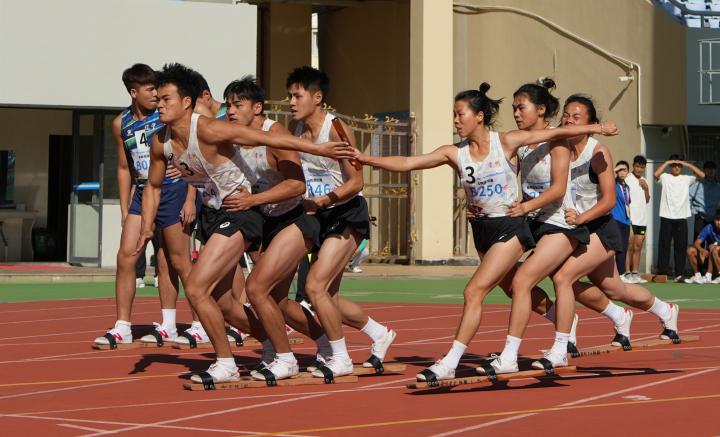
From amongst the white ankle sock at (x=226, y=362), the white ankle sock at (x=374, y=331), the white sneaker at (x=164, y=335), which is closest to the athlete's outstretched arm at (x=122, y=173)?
the white sneaker at (x=164, y=335)

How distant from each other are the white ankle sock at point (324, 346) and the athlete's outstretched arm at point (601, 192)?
201cm

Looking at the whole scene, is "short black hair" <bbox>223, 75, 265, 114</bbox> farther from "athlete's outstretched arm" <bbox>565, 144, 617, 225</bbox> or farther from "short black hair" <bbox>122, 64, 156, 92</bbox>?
"athlete's outstretched arm" <bbox>565, 144, 617, 225</bbox>

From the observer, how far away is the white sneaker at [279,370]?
9.95 meters

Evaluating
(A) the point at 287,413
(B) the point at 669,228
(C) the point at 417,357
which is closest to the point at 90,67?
(B) the point at 669,228

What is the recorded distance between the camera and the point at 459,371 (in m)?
10.6

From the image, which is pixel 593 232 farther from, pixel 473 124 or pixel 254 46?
pixel 254 46

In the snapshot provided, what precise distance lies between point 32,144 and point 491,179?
64.8 feet

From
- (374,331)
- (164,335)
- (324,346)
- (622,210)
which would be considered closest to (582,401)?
(374,331)

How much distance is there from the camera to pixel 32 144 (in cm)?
2836

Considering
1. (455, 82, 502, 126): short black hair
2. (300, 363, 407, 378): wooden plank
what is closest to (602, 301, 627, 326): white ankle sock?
(300, 363, 407, 378): wooden plank

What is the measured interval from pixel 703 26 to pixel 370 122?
24.6ft

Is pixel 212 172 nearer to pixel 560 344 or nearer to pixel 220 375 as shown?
pixel 220 375

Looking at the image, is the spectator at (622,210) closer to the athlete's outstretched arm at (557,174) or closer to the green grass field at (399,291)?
the green grass field at (399,291)

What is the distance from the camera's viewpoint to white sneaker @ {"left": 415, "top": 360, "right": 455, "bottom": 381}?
9.45m
